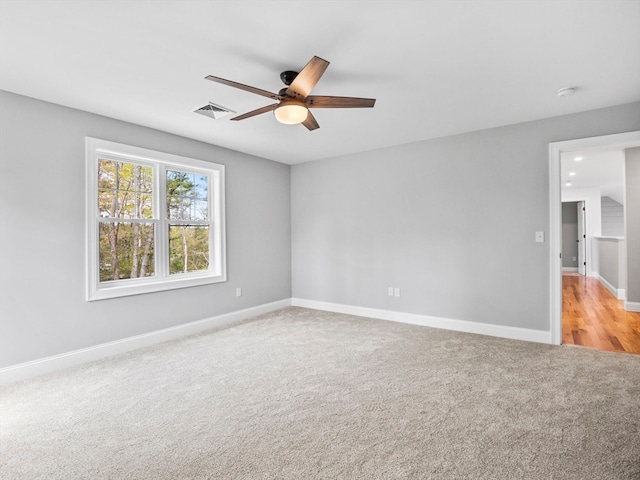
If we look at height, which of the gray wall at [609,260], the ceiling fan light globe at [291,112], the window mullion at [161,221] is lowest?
the gray wall at [609,260]

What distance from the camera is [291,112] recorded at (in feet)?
7.53

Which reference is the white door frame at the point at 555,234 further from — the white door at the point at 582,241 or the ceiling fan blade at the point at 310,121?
the white door at the point at 582,241

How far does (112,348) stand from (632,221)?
6938mm

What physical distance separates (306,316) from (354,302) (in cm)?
76

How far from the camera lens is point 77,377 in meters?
2.82

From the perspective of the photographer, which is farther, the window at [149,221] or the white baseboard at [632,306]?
the white baseboard at [632,306]

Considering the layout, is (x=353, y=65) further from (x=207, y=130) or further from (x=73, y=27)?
(x=207, y=130)

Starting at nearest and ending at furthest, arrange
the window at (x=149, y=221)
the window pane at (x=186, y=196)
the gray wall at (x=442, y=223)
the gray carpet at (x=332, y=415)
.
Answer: the gray carpet at (x=332, y=415)
the window at (x=149, y=221)
the gray wall at (x=442, y=223)
the window pane at (x=186, y=196)

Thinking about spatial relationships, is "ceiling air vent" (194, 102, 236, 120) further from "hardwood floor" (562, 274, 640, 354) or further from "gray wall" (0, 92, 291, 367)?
"hardwood floor" (562, 274, 640, 354)

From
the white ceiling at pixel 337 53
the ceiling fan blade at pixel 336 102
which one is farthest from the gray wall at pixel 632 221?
the ceiling fan blade at pixel 336 102

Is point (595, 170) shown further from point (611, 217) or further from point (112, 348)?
point (112, 348)

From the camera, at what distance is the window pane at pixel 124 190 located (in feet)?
11.3

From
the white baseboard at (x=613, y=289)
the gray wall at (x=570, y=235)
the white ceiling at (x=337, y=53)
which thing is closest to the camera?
the white ceiling at (x=337, y=53)

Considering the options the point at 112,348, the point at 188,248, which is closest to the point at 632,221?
the point at 188,248
